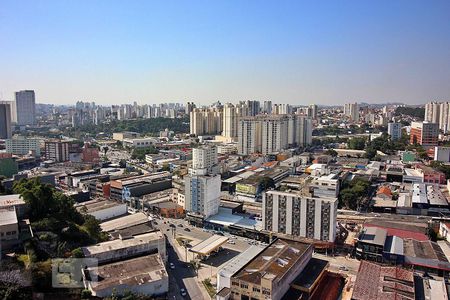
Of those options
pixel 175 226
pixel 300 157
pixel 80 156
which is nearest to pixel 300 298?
pixel 175 226

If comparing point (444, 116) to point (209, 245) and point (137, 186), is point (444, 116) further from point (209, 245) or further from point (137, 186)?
point (209, 245)

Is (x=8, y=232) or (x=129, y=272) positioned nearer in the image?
(x=8, y=232)

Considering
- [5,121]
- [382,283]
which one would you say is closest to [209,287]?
[382,283]

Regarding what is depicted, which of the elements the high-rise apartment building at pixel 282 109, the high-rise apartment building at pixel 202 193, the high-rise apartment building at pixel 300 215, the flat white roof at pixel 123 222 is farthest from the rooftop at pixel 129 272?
the high-rise apartment building at pixel 282 109

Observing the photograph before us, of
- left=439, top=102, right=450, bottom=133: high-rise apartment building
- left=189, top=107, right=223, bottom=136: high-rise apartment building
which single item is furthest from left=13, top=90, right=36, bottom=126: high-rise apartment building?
left=439, top=102, right=450, bottom=133: high-rise apartment building

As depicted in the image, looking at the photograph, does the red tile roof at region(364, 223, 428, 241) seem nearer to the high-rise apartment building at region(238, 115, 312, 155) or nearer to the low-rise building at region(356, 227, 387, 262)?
the low-rise building at region(356, 227, 387, 262)

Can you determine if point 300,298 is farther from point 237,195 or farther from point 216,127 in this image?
point 216,127

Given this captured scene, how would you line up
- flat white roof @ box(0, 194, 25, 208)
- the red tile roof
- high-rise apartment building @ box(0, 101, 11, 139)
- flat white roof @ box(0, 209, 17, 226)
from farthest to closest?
1. high-rise apartment building @ box(0, 101, 11, 139)
2. the red tile roof
3. flat white roof @ box(0, 194, 25, 208)
4. flat white roof @ box(0, 209, 17, 226)
